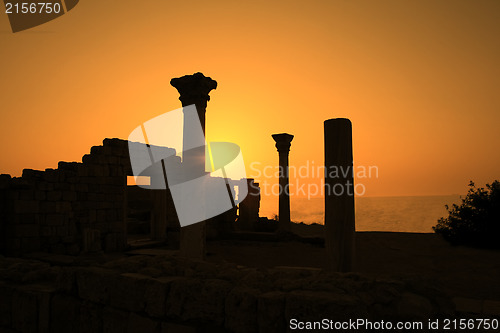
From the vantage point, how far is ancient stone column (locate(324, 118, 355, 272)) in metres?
5.29

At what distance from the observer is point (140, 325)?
12.7ft

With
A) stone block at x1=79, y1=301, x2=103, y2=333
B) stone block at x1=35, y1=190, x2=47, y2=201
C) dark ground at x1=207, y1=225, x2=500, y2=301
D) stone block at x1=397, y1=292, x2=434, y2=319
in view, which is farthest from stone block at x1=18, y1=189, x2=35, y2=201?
stone block at x1=397, y1=292, x2=434, y2=319

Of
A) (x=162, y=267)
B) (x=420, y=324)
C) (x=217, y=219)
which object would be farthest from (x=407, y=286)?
(x=217, y=219)

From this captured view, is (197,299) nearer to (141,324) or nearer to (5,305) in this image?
(141,324)

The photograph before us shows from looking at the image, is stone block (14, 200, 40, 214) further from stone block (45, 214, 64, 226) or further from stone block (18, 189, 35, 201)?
stone block (45, 214, 64, 226)

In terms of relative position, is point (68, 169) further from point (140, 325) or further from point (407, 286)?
point (407, 286)

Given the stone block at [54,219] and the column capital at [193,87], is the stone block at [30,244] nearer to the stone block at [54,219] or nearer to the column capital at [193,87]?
the stone block at [54,219]

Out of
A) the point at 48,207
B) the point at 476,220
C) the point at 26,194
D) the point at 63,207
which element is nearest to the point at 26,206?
the point at 26,194

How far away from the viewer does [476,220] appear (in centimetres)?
1444

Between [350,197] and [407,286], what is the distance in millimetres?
1842

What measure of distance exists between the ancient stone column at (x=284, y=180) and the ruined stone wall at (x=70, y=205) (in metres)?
6.53

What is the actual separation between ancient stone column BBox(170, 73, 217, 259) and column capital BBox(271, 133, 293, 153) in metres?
8.86

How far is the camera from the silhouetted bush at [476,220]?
1361 centimetres

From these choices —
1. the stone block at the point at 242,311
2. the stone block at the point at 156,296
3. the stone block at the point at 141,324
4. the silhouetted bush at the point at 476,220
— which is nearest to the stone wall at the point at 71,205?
the stone block at the point at 141,324
